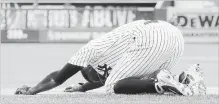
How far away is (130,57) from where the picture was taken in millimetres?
2227

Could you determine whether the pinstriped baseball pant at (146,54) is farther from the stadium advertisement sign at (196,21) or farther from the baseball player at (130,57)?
the stadium advertisement sign at (196,21)

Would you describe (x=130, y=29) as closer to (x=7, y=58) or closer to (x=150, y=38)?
(x=150, y=38)

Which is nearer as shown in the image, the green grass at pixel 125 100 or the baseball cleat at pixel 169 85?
the green grass at pixel 125 100

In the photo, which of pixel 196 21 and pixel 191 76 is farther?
pixel 196 21

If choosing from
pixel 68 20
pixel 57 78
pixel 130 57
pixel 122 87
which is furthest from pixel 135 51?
pixel 68 20

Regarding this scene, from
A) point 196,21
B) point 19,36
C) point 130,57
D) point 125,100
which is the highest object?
point 130,57

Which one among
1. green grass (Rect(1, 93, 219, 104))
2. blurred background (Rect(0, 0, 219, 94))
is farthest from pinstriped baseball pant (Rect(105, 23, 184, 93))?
Answer: blurred background (Rect(0, 0, 219, 94))

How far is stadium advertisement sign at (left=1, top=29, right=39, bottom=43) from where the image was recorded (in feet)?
24.6

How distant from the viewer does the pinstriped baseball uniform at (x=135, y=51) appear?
222cm

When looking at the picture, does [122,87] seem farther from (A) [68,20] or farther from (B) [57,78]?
(A) [68,20]

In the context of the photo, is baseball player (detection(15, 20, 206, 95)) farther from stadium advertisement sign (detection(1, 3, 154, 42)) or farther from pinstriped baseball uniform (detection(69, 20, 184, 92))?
stadium advertisement sign (detection(1, 3, 154, 42))

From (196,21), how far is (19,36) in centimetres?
253

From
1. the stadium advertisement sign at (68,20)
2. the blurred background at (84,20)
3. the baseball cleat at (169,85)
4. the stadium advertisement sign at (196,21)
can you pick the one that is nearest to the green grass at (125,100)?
the baseball cleat at (169,85)

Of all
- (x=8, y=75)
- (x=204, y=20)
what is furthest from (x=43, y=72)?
(x=204, y=20)
